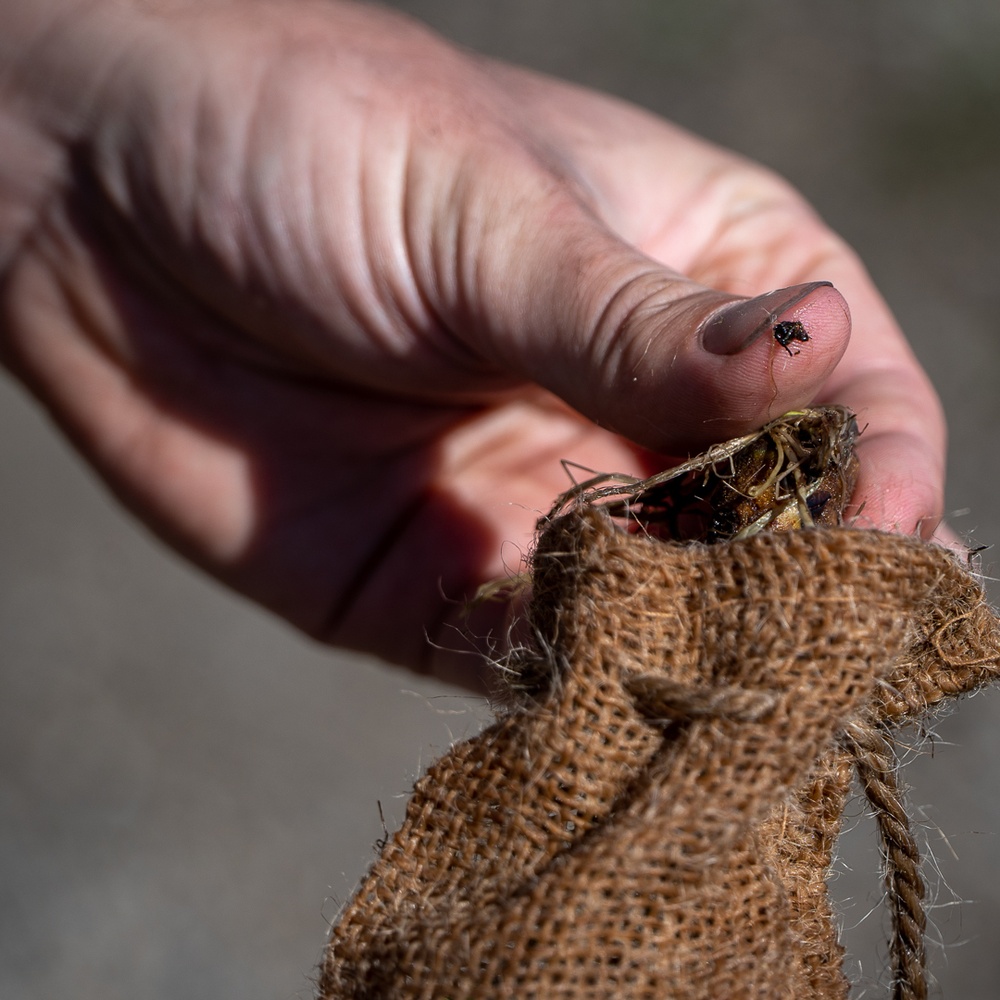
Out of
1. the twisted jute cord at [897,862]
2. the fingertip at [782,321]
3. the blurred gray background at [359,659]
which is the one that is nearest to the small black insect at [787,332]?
the fingertip at [782,321]

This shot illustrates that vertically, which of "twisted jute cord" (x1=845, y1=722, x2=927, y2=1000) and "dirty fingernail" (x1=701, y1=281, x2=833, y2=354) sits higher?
"dirty fingernail" (x1=701, y1=281, x2=833, y2=354)

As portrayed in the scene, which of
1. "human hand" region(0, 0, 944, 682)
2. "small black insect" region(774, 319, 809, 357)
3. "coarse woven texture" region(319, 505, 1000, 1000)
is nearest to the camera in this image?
"coarse woven texture" region(319, 505, 1000, 1000)

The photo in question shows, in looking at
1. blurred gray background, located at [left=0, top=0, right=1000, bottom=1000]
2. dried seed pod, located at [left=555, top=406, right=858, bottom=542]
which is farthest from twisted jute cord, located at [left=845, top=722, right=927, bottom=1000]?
blurred gray background, located at [left=0, top=0, right=1000, bottom=1000]

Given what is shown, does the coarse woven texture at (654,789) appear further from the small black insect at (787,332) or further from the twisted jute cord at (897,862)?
the small black insect at (787,332)

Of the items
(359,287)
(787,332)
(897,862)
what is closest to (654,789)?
(897,862)

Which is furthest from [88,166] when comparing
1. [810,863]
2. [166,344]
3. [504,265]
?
[810,863]

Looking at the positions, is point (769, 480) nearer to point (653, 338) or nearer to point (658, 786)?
point (653, 338)

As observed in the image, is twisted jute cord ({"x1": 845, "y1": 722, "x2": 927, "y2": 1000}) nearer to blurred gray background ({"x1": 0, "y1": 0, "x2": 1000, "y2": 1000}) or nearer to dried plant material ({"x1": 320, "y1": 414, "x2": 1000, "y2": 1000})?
dried plant material ({"x1": 320, "y1": 414, "x2": 1000, "y2": 1000})
